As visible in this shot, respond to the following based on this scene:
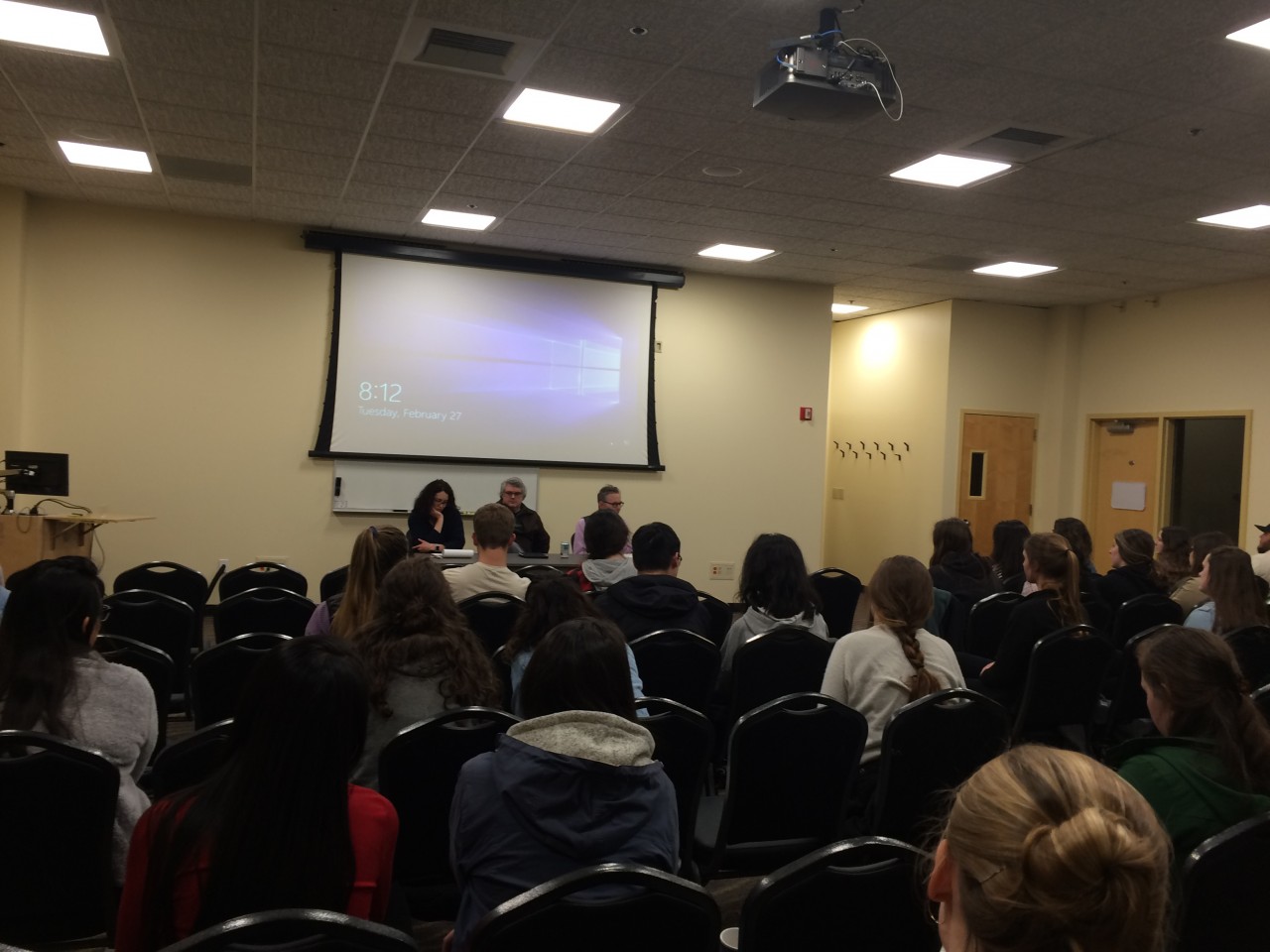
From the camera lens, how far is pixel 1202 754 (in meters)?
2.04

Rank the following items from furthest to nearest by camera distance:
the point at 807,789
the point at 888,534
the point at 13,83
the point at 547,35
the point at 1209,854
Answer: the point at 888,534, the point at 13,83, the point at 547,35, the point at 807,789, the point at 1209,854

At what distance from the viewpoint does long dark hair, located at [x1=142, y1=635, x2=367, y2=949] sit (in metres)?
1.50

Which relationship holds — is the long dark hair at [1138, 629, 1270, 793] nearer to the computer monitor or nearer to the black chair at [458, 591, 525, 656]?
the black chair at [458, 591, 525, 656]

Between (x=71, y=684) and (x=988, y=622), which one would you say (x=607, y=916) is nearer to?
(x=71, y=684)

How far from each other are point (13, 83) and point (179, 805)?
16.9 feet

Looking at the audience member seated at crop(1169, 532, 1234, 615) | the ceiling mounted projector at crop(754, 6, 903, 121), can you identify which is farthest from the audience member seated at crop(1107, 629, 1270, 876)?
the audience member seated at crop(1169, 532, 1234, 615)

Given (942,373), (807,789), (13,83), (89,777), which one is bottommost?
→ (807,789)

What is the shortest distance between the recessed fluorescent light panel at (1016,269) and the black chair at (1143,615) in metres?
4.75

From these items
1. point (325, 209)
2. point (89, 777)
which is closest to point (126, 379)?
point (325, 209)

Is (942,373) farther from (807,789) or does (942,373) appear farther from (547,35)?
(807,789)

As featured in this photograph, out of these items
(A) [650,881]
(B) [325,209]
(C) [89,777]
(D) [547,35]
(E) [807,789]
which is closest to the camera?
(A) [650,881]

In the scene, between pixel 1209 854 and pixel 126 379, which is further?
pixel 126 379

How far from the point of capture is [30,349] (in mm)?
7699

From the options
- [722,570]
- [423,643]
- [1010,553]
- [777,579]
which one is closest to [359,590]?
[423,643]
